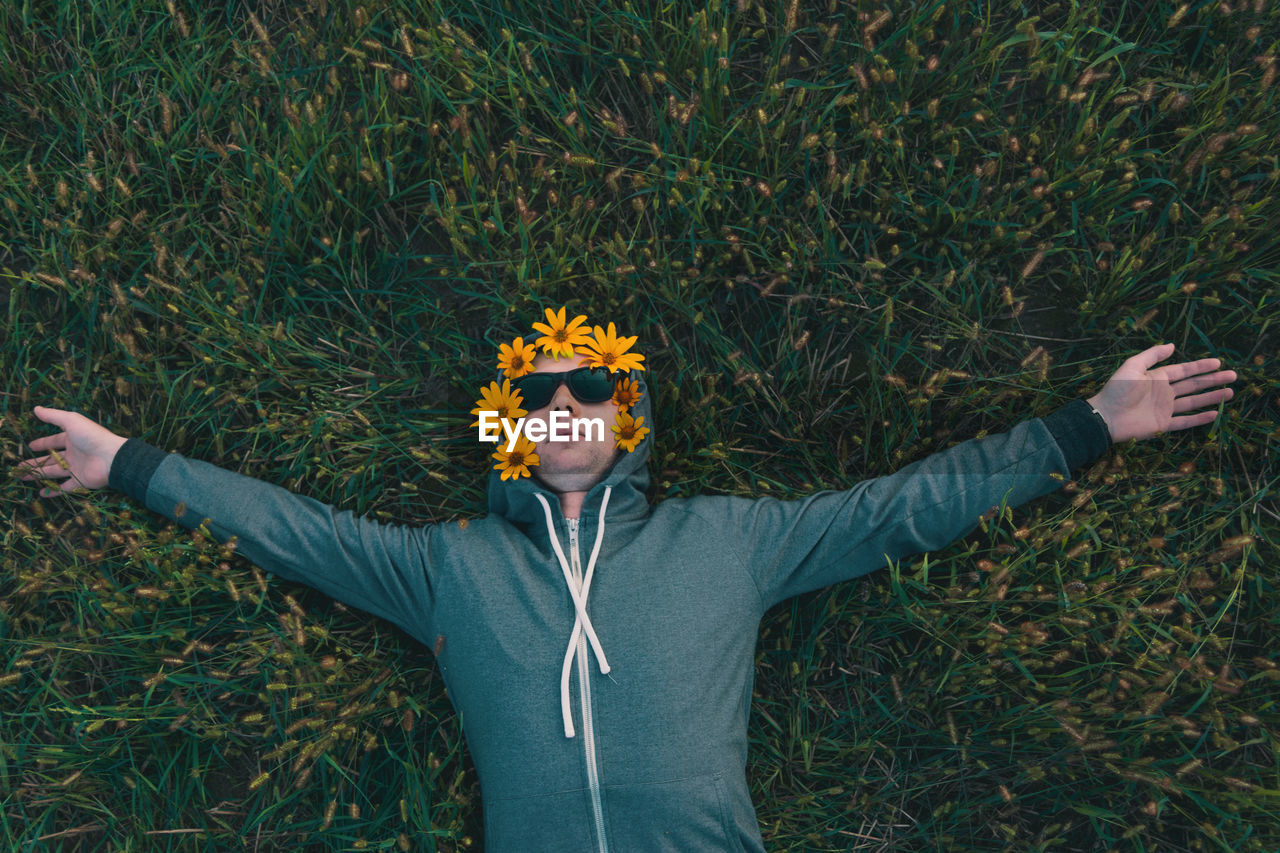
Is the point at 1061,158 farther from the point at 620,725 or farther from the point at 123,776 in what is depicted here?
the point at 123,776

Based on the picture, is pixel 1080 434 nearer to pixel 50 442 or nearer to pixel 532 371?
pixel 532 371

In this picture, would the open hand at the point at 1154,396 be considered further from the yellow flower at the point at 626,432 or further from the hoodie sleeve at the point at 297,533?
the hoodie sleeve at the point at 297,533

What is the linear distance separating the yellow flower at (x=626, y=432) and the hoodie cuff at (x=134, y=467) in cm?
165

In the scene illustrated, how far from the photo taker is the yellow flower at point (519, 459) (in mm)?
2639

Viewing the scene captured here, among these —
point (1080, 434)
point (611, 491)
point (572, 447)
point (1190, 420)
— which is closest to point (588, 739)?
point (611, 491)

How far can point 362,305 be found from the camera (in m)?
3.15

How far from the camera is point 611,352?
2.79m

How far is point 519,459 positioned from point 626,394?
1.45ft

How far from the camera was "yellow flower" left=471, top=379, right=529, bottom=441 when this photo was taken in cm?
266

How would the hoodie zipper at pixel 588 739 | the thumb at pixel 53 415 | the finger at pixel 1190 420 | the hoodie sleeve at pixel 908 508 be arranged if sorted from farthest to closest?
the thumb at pixel 53 415
the finger at pixel 1190 420
the hoodie sleeve at pixel 908 508
the hoodie zipper at pixel 588 739

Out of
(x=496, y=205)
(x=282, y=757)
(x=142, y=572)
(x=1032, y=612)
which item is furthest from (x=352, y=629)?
(x=1032, y=612)

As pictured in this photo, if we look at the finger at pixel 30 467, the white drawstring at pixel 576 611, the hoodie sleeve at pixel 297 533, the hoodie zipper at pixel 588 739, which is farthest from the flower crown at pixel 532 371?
the finger at pixel 30 467

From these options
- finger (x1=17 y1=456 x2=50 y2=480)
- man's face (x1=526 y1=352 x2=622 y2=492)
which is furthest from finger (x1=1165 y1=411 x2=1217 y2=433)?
finger (x1=17 y1=456 x2=50 y2=480)

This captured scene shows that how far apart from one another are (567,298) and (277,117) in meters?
1.41
